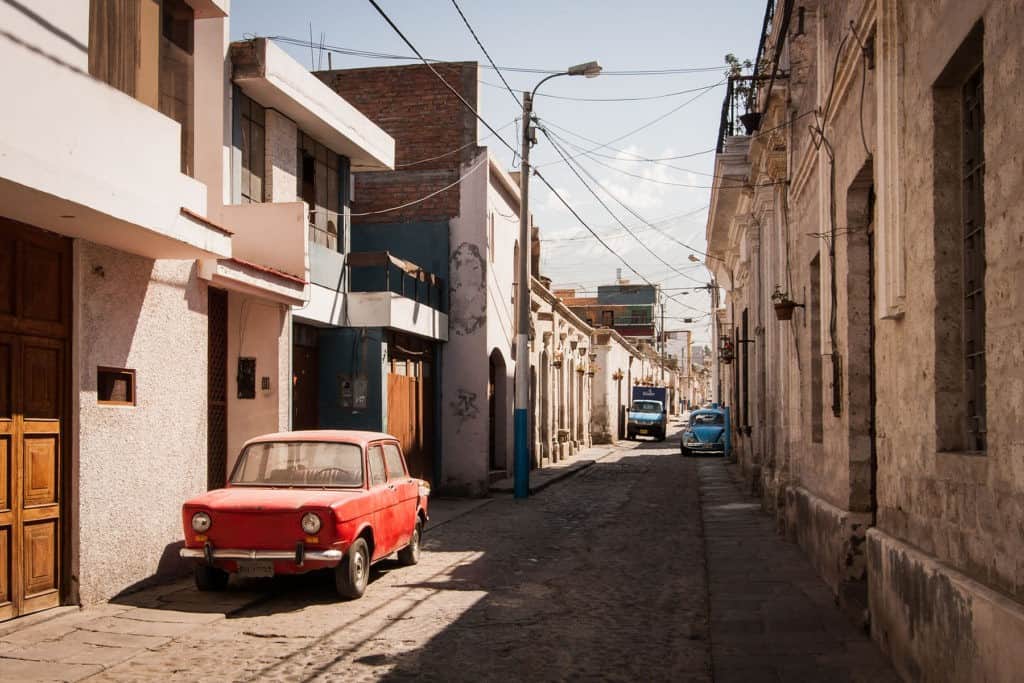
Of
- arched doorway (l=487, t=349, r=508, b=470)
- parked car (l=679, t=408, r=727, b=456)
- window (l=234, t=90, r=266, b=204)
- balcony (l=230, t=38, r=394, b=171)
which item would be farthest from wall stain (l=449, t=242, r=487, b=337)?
parked car (l=679, t=408, r=727, b=456)

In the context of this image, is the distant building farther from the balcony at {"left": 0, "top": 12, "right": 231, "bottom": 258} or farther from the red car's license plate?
the red car's license plate

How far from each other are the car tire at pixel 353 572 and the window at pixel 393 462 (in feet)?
4.41

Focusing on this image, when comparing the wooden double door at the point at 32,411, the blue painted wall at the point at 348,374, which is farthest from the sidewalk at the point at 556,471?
the wooden double door at the point at 32,411

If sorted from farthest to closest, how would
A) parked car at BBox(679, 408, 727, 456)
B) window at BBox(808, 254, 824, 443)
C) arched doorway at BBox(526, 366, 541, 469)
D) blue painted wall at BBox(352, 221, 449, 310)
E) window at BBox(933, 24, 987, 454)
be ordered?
parked car at BBox(679, 408, 727, 456) → arched doorway at BBox(526, 366, 541, 469) → blue painted wall at BBox(352, 221, 449, 310) → window at BBox(808, 254, 824, 443) → window at BBox(933, 24, 987, 454)

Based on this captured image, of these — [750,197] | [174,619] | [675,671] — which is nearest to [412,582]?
[174,619]

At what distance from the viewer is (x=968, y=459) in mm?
5492

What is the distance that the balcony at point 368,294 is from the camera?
15901 mm

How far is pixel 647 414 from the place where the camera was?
169ft

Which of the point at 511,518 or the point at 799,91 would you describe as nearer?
the point at 799,91

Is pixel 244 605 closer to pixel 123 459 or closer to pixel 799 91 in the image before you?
pixel 123 459

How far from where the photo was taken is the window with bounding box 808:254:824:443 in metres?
12.1

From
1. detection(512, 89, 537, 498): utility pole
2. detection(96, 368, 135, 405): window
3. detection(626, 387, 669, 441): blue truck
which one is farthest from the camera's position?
detection(626, 387, 669, 441): blue truck

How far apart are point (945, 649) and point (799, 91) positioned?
9309 mm

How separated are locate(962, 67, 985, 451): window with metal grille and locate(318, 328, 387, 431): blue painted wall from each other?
1196 centimetres
